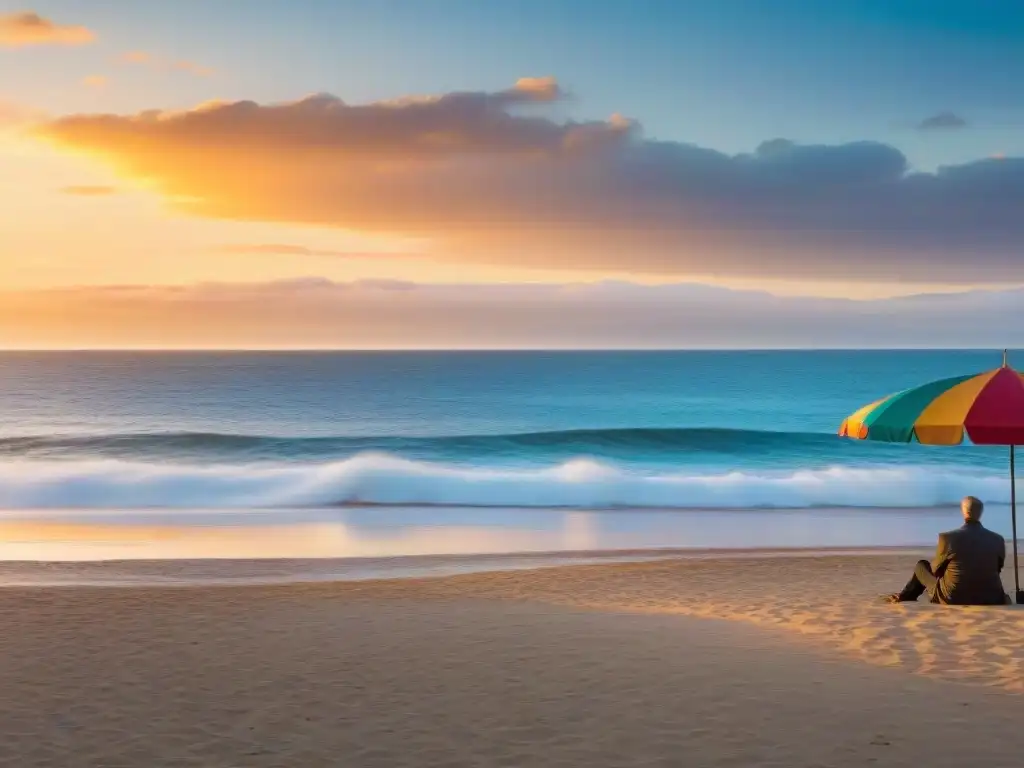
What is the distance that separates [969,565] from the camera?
382 inches

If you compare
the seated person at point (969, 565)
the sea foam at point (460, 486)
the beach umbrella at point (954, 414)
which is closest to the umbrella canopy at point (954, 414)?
the beach umbrella at point (954, 414)

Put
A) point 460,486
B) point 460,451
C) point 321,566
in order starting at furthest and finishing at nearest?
point 460,451 < point 460,486 < point 321,566

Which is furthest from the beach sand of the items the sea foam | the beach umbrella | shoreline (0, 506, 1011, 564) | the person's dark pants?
the sea foam

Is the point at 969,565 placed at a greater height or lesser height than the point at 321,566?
greater

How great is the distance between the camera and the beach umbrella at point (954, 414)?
8.47 m

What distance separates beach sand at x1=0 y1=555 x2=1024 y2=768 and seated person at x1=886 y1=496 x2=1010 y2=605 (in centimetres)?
24

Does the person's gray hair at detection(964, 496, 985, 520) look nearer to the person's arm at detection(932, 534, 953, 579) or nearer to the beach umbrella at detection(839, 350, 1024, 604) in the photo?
the person's arm at detection(932, 534, 953, 579)

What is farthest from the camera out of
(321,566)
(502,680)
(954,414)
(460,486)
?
(460,486)

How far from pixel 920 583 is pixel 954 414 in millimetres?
2249

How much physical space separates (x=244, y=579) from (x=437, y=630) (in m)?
4.82

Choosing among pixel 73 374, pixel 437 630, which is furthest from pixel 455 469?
pixel 73 374

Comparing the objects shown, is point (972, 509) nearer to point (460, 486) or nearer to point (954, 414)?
point (954, 414)

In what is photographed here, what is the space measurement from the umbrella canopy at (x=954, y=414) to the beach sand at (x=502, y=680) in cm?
172

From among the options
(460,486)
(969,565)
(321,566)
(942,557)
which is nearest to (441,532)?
(321,566)
